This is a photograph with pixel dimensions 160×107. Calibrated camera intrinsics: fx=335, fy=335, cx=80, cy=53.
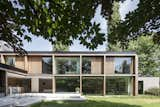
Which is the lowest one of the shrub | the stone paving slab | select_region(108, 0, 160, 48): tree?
the shrub

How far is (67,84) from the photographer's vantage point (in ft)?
130

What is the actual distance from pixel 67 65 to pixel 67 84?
2.72m

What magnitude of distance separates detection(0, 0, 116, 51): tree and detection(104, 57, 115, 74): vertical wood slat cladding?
32.1 metres

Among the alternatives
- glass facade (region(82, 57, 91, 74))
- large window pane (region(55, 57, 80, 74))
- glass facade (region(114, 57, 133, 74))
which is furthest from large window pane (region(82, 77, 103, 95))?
glass facade (region(114, 57, 133, 74))

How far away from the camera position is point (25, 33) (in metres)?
5.95

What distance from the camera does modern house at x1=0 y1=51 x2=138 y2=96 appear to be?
3766 centimetres

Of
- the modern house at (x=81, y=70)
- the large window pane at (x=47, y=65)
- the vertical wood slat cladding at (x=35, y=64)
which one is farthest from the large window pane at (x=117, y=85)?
the vertical wood slat cladding at (x=35, y=64)

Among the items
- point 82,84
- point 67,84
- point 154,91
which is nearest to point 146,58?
point 154,91

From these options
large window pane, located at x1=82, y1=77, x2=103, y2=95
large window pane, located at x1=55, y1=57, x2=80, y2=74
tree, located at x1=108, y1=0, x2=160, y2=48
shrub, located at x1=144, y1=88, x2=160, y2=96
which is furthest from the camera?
shrub, located at x1=144, y1=88, x2=160, y2=96

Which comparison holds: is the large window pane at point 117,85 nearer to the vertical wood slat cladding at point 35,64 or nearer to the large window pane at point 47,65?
the large window pane at point 47,65

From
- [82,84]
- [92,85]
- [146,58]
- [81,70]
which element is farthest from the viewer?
[146,58]

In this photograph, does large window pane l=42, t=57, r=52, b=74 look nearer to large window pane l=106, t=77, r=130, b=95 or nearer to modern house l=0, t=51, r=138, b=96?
modern house l=0, t=51, r=138, b=96

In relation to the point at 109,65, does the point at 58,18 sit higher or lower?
higher

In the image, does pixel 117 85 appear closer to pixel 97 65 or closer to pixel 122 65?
pixel 122 65
